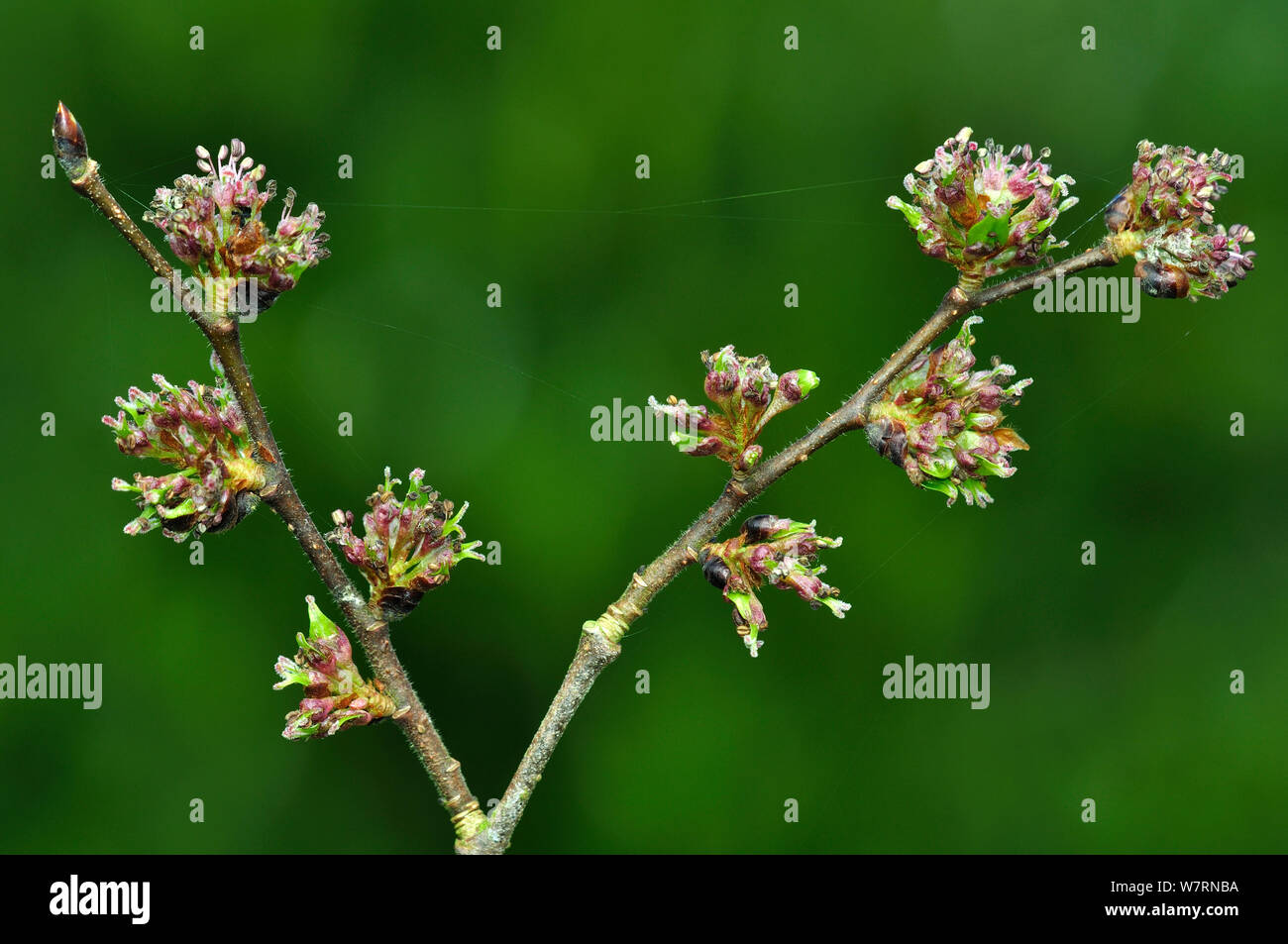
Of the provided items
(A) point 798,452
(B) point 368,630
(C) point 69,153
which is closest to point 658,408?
(A) point 798,452

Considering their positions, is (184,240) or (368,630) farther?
(368,630)

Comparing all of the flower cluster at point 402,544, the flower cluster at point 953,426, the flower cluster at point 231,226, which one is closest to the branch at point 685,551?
the flower cluster at point 953,426

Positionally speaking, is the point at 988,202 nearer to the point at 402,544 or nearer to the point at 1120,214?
the point at 1120,214

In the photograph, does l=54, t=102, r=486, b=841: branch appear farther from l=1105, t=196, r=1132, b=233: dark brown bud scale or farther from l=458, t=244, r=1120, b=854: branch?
l=1105, t=196, r=1132, b=233: dark brown bud scale

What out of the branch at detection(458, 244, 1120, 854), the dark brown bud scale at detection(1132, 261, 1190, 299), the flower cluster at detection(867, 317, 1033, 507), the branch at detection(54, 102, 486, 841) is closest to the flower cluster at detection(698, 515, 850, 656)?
the branch at detection(458, 244, 1120, 854)

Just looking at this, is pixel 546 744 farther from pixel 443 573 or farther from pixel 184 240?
pixel 184 240

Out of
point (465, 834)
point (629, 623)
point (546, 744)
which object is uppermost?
point (629, 623)
